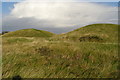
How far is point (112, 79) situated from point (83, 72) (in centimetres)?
146

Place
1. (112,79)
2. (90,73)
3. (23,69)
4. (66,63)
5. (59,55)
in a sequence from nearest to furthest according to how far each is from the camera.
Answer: (112,79) < (90,73) < (23,69) < (66,63) < (59,55)

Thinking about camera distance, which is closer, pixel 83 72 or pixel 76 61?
pixel 83 72

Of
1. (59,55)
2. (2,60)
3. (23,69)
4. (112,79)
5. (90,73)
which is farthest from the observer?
(59,55)

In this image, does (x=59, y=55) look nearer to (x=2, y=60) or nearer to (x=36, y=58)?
(x=36, y=58)

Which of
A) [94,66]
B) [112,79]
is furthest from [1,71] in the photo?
[112,79]

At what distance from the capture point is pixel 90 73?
20.6ft

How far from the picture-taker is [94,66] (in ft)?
23.0

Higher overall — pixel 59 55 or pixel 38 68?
pixel 59 55

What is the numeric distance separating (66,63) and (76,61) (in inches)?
29.0

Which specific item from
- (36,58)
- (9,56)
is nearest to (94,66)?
(36,58)

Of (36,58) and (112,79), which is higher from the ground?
(36,58)

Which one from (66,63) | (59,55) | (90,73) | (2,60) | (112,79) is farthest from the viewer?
(59,55)

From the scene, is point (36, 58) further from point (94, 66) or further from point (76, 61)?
point (94, 66)

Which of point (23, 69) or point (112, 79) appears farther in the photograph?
A: point (23, 69)
